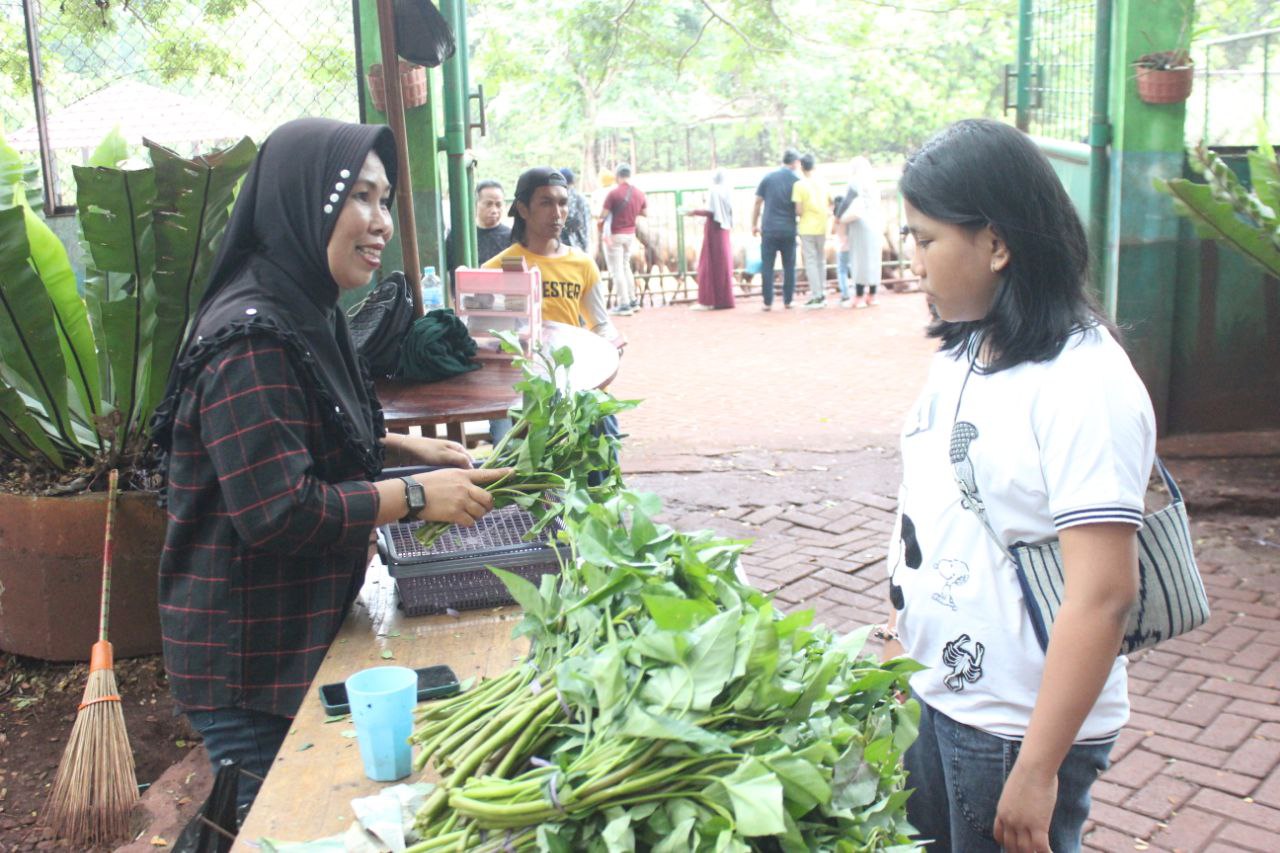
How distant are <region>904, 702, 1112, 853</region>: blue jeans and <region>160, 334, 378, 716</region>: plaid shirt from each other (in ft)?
3.88

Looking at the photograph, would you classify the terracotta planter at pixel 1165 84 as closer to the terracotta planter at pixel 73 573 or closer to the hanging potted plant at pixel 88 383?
the hanging potted plant at pixel 88 383

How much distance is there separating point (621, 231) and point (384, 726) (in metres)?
13.6

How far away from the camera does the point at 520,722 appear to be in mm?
1607

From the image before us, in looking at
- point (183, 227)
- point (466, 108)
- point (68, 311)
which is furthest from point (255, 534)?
point (466, 108)

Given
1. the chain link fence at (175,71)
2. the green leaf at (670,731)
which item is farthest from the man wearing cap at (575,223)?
the green leaf at (670,731)

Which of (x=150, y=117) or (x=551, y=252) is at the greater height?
(x=150, y=117)

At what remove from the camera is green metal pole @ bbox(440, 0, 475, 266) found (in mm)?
7254

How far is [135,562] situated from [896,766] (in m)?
3.41

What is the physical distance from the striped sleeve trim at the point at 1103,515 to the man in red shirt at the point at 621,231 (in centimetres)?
1358

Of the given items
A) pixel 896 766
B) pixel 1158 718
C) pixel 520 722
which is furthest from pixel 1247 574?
pixel 520 722

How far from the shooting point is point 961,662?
198 centimetres

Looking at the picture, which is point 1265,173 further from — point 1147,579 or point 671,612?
point 671,612

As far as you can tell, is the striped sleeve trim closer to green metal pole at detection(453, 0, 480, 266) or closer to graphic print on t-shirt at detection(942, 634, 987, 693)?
graphic print on t-shirt at detection(942, 634, 987, 693)

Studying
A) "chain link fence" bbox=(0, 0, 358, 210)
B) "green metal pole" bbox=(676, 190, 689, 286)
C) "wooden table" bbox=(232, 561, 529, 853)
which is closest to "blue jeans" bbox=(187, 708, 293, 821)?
"wooden table" bbox=(232, 561, 529, 853)
